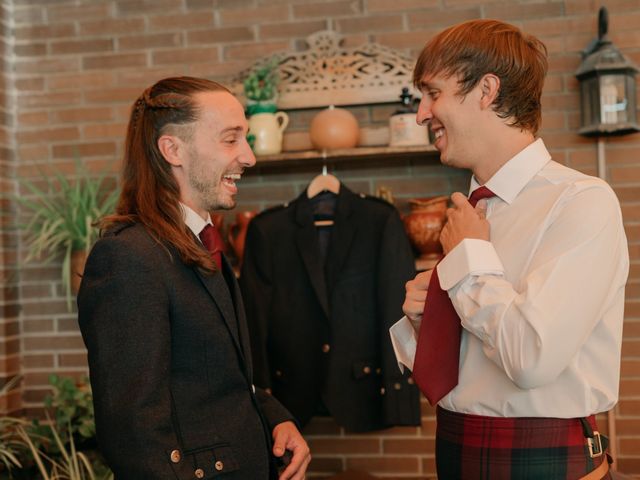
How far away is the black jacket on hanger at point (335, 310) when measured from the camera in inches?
120

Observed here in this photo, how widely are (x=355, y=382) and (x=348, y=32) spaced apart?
59.7 inches

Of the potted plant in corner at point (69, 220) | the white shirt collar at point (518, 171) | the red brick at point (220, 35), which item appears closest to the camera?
the white shirt collar at point (518, 171)

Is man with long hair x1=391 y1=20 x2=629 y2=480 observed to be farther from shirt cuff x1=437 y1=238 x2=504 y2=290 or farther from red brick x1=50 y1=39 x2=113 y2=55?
red brick x1=50 y1=39 x2=113 y2=55

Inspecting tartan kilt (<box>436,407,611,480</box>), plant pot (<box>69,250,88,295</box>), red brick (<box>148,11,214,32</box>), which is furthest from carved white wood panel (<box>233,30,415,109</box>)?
tartan kilt (<box>436,407,611,480</box>)


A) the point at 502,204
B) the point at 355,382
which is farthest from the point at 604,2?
the point at 502,204

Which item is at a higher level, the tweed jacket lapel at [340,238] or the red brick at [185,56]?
the red brick at [185,56]

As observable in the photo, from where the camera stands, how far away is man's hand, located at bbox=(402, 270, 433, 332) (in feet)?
5.36

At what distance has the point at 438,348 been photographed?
1.54 meters

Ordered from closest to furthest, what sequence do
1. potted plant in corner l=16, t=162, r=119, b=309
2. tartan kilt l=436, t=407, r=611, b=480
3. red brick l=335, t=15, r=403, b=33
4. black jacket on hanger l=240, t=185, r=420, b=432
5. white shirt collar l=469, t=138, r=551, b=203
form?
tartan kilt l=436, t=407, r=611, b=480
white shirt collar l=469, t=138, r=551, b=203
black jacket on hanger l=240, t=185, r=420, b=432
potted plant in corner l=16, t=162, r=119, b=309
red brick l=335, t=15, r=403, b=33

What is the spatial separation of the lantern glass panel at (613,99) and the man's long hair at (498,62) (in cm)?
167

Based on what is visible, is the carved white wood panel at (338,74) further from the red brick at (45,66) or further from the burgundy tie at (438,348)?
the burgundy tie at (438,348)

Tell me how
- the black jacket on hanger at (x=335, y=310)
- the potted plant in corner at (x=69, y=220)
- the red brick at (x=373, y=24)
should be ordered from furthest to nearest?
the red brick at (x=373, y=24) → the potted plant in corner at (x=69, y=220) → the black jacket on hanger at (x=335, y=310)

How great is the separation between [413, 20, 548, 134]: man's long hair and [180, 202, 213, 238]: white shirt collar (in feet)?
2.18

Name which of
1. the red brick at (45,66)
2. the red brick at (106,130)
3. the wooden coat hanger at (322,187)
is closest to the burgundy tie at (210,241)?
the wooden coat hanger at (322,187)
